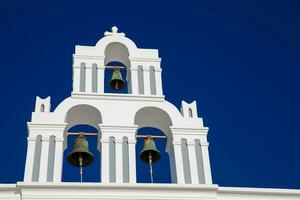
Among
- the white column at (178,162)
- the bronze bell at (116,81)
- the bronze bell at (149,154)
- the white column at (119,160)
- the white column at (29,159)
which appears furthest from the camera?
the bronze bell at (116,81)

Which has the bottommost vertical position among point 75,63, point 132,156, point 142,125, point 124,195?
point 124,195

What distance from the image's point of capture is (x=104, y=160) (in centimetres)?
1916

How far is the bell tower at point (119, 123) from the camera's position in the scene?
1905cm

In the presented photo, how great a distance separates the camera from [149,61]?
71.9 feet

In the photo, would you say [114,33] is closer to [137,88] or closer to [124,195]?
[137,88]

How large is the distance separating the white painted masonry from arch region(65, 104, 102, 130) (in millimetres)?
24

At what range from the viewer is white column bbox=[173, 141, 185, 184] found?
1906 cm

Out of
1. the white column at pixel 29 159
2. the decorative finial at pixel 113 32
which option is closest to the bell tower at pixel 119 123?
the white column at pixel 29 159

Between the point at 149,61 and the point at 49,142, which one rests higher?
the point at 149,61

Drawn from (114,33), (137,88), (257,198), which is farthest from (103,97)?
(257,198)

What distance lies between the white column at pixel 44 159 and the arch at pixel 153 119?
7.73 ft

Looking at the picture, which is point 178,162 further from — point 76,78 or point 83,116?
point 76,78

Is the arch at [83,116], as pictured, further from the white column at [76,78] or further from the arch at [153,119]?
the arch at [153,119]

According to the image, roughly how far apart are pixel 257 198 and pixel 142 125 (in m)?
3.53
